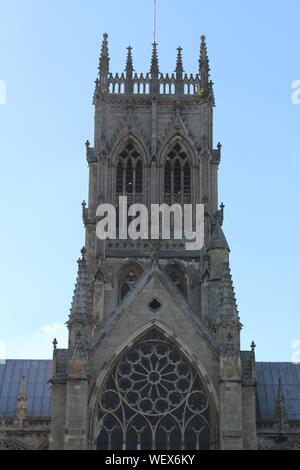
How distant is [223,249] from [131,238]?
16.4 feet

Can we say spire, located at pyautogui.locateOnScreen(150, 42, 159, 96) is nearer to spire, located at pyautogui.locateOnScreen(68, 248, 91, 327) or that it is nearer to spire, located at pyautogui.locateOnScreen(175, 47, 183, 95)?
spire, located at pyautogui.locateOnScreen(175, 47, 183, 95)

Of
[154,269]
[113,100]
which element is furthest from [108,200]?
[154,269]

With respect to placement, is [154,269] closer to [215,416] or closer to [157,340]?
[157,340]

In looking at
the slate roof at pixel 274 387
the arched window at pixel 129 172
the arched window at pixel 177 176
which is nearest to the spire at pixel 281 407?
the slate roof at pixel 274 387

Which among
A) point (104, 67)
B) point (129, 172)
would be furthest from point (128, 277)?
point (104, 67)

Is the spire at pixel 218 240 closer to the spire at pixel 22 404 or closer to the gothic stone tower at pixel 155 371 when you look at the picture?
the gothic stone tower at pixel 155 371

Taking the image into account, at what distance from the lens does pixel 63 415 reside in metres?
41.0

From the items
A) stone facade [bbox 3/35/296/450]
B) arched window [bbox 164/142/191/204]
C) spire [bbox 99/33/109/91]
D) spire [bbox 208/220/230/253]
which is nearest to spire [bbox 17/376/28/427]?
stone facade [bbox 3/35/296/450]

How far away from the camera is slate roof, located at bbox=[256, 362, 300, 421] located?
50.1 metres

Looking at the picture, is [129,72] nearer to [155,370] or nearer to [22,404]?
[22,404]

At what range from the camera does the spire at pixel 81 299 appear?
42562mm

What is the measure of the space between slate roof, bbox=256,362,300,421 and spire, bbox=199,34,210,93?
50.4ft

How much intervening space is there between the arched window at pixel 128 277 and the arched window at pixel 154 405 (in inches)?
345

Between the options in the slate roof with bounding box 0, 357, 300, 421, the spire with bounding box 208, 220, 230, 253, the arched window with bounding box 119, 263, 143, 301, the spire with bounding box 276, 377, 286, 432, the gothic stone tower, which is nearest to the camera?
the gothic stone tower
